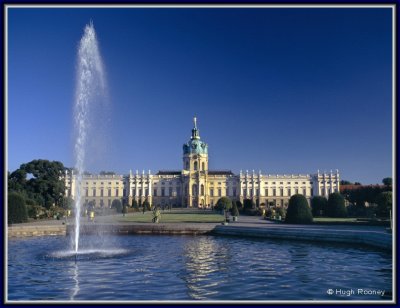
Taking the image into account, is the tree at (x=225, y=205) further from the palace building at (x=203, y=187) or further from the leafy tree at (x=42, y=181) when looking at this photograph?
the palace building at (x=203, y=187)

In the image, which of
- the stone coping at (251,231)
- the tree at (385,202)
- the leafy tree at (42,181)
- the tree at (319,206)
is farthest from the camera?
the leafy tree at (42,181)

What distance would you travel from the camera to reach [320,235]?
19234mm

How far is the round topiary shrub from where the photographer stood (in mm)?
28906

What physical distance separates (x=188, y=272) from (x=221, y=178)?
89.8 m

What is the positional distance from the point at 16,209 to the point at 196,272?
20665 mm

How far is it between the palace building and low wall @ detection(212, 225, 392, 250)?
75.8 meters

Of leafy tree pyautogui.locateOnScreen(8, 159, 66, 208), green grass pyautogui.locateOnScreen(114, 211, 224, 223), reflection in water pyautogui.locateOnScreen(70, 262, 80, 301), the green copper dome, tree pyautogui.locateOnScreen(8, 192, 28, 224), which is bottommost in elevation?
reflection in water pyautogui.locateOnScreen(70, 262, 80, 301)

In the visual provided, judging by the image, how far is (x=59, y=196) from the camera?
51.3 meters

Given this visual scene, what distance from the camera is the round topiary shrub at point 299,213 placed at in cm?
2891

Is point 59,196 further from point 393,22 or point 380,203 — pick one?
point 393,22

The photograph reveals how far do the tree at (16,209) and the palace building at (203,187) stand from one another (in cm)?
6875

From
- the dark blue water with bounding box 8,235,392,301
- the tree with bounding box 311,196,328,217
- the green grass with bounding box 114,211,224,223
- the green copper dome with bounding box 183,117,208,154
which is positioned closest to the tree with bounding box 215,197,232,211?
the green grass with bounding box 114,211,224,223

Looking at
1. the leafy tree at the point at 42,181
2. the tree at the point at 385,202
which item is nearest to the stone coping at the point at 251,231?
the tree at the point at 385,202

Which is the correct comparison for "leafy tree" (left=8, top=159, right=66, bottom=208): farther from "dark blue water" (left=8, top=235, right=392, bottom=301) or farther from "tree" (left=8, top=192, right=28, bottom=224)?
"dark blue water" (left=8, top=235, right=392, bottom=301)
